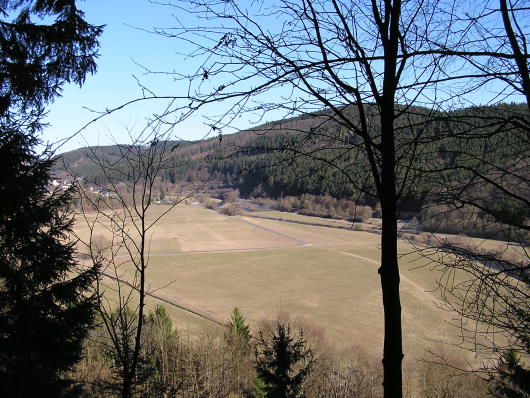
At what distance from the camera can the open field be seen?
24.3m

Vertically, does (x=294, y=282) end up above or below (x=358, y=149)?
below

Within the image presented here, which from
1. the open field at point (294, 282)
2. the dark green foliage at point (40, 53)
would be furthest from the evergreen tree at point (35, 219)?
the open field at point (294, 282)

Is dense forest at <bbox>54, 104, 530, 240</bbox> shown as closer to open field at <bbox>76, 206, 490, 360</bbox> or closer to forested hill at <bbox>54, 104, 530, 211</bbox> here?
forested hill at <bbox>54, 104, 530, 211</bbox>

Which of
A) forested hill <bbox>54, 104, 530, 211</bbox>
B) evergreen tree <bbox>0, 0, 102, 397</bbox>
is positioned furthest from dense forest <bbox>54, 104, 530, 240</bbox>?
evergreen tree <bbox>0, 0, 102, 397</bbox>

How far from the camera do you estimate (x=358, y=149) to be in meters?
2.45

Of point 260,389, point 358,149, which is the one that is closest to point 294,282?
point 260,389

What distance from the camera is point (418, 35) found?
7.48 feet

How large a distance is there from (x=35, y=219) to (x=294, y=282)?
107ft

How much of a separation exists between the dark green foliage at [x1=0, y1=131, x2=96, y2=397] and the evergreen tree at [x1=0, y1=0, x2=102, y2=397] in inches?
0.5

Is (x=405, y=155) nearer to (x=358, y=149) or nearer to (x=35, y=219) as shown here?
(x=358, y=149)

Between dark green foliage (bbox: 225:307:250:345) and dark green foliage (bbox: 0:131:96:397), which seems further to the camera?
dark green foliage (bbox: 225:307:250:345)

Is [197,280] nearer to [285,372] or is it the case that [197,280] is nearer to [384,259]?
[285,372]

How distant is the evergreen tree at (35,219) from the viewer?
4.40 m

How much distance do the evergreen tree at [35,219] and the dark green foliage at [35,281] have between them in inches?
0.5
